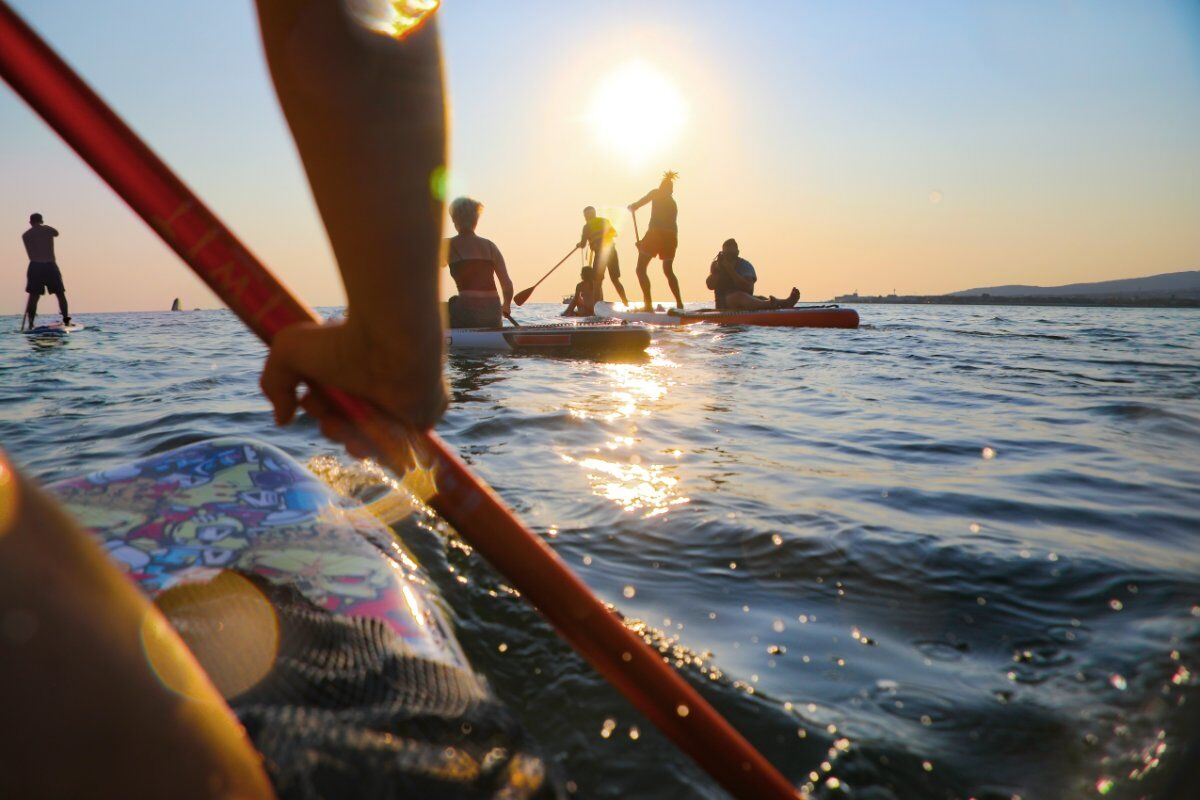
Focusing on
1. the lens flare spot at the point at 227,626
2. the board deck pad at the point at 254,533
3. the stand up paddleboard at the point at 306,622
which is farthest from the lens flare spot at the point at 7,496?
the board deck pad at the point at 254,533

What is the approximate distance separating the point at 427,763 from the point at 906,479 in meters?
3.15

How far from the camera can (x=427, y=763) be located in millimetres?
872

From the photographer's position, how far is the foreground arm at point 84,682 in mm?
448

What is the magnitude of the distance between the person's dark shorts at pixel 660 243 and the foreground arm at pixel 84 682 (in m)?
17.5

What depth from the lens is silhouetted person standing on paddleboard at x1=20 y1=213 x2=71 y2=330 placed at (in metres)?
14.2

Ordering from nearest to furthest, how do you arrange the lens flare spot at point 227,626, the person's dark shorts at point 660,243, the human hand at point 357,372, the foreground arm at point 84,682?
the foreground arm at point 84,682
the human hand at point 357,372
the lens flare spot at point 227,626
the person's dark shorts at point 660,243

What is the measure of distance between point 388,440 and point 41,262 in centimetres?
1758

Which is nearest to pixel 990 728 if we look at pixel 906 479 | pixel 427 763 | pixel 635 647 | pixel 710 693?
pixel 710 693

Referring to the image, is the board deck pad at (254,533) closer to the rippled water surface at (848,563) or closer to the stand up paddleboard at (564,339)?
the rippled water surface at (848,563)

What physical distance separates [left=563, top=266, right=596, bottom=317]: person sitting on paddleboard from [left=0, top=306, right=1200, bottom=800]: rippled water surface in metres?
10.7

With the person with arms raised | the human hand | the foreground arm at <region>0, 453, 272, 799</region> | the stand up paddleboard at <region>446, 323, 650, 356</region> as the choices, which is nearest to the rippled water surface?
the person with arms raised

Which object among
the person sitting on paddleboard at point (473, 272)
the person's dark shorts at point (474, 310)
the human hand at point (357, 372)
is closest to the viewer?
the human hand at point (357, 372)

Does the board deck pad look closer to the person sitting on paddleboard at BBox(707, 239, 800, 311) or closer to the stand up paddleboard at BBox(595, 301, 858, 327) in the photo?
the stand up paddleboard at BBox(595, 301, 858, 327)

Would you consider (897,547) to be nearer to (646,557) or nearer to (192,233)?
(646,557)
